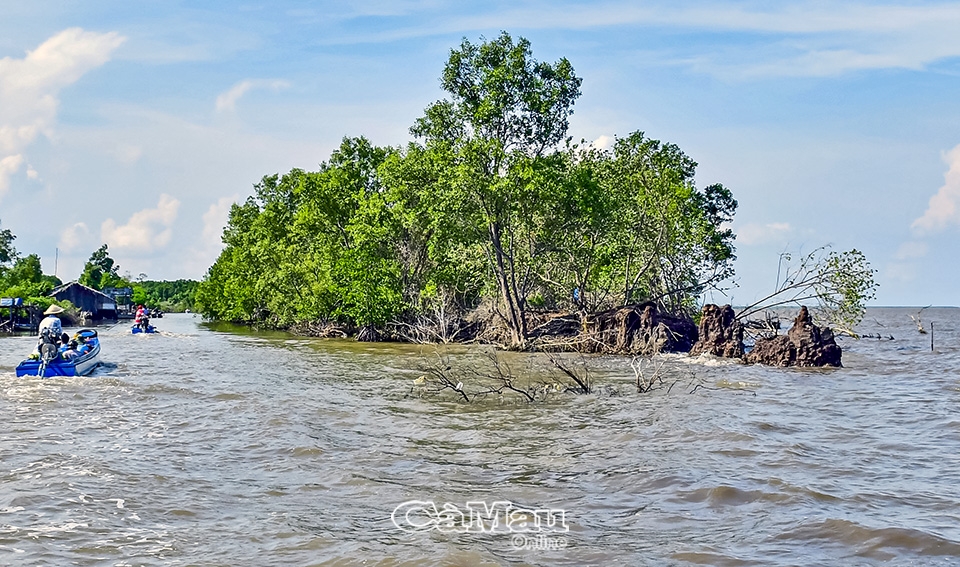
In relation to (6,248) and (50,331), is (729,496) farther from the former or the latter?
(6,248)

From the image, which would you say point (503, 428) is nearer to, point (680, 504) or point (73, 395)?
point (680, 504)

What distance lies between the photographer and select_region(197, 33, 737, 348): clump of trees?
89.5 ft

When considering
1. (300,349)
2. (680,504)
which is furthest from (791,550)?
(300,349)

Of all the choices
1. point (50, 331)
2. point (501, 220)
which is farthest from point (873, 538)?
point (501, 220)

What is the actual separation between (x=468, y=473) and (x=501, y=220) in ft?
62.8

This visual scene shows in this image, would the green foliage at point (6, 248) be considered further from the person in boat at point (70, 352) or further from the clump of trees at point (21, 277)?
the person in boat at point (70, 352)

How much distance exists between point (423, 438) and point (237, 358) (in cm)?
1643

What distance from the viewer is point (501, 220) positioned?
27.8 meters

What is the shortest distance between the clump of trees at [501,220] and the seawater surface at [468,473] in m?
11.3

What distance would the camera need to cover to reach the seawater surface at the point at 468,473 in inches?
257

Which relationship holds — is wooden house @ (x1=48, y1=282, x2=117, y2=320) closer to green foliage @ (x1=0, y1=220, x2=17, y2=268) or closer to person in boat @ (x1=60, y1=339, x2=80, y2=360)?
green foliage @ (x1=0, y1=220, x2=17, y2=268)

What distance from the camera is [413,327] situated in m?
33.7
